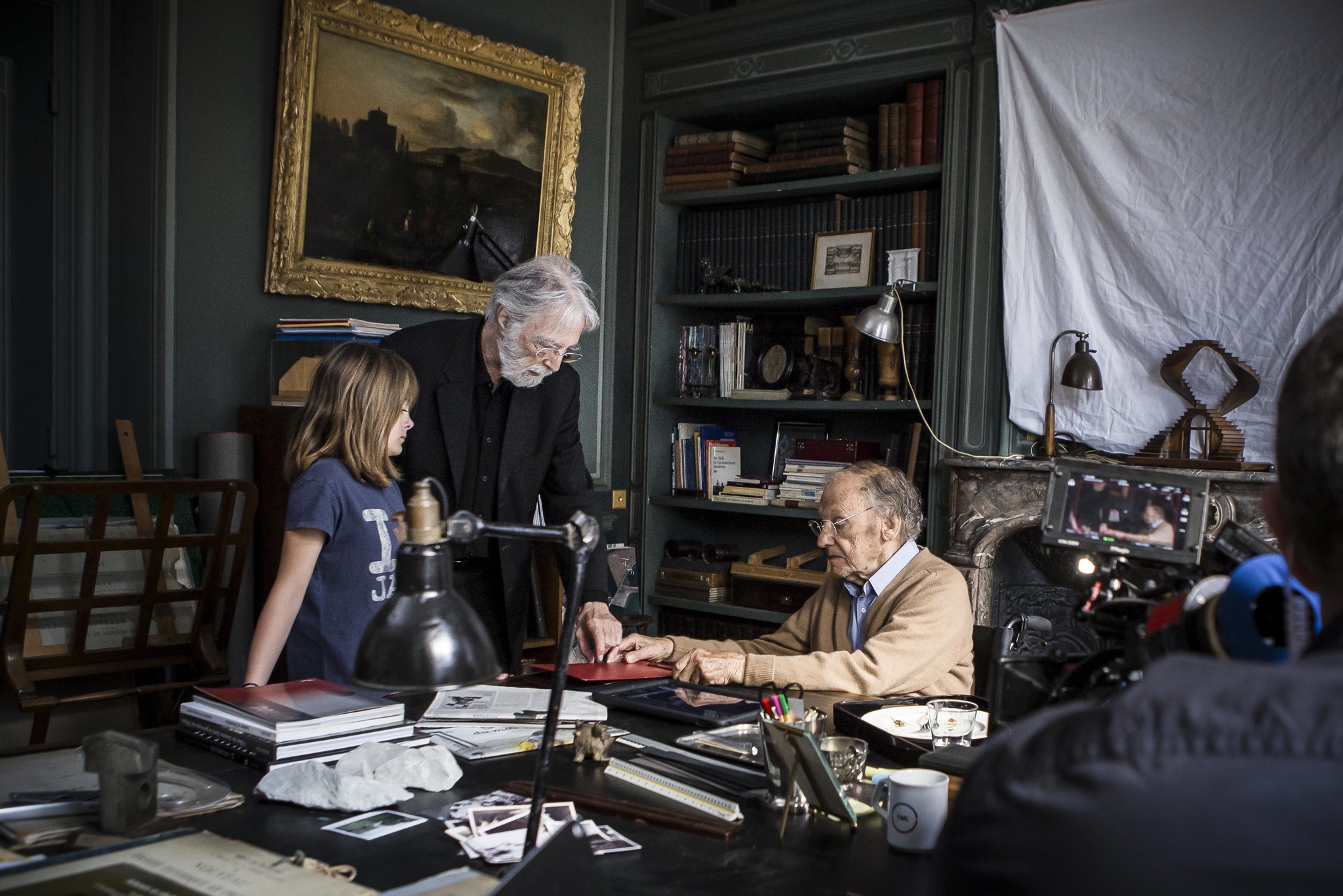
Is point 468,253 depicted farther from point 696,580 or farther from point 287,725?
point 287,725

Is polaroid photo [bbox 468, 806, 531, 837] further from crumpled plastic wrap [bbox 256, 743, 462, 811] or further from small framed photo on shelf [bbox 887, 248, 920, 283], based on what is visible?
small framed photo on shelf [bbox 887, 248, 920, 283]

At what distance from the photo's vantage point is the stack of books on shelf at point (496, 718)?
5.97 feet

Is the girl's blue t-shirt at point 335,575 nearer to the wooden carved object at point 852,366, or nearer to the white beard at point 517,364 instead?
the white beard at point 517,364

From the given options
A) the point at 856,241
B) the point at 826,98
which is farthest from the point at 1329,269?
the point at 826,98

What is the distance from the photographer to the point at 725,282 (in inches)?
193

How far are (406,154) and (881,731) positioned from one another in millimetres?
3145

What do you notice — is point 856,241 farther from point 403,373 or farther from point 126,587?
point 126,587

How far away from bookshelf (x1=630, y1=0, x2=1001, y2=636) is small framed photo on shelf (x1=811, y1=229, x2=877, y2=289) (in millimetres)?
52

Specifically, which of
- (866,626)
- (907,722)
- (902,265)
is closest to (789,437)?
(902,265)

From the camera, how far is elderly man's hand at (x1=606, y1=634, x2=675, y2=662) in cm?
254

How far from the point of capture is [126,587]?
328 cm

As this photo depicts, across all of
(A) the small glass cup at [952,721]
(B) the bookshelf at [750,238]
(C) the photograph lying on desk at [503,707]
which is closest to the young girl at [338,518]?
(C) the photograph lying on desk at [503,707]

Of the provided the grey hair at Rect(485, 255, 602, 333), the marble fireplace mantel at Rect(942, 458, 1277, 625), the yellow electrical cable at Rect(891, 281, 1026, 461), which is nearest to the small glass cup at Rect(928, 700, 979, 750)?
the grey hair at Rect(485, 255, 602, 333)

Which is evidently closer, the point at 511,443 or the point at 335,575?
the point at 335,575
